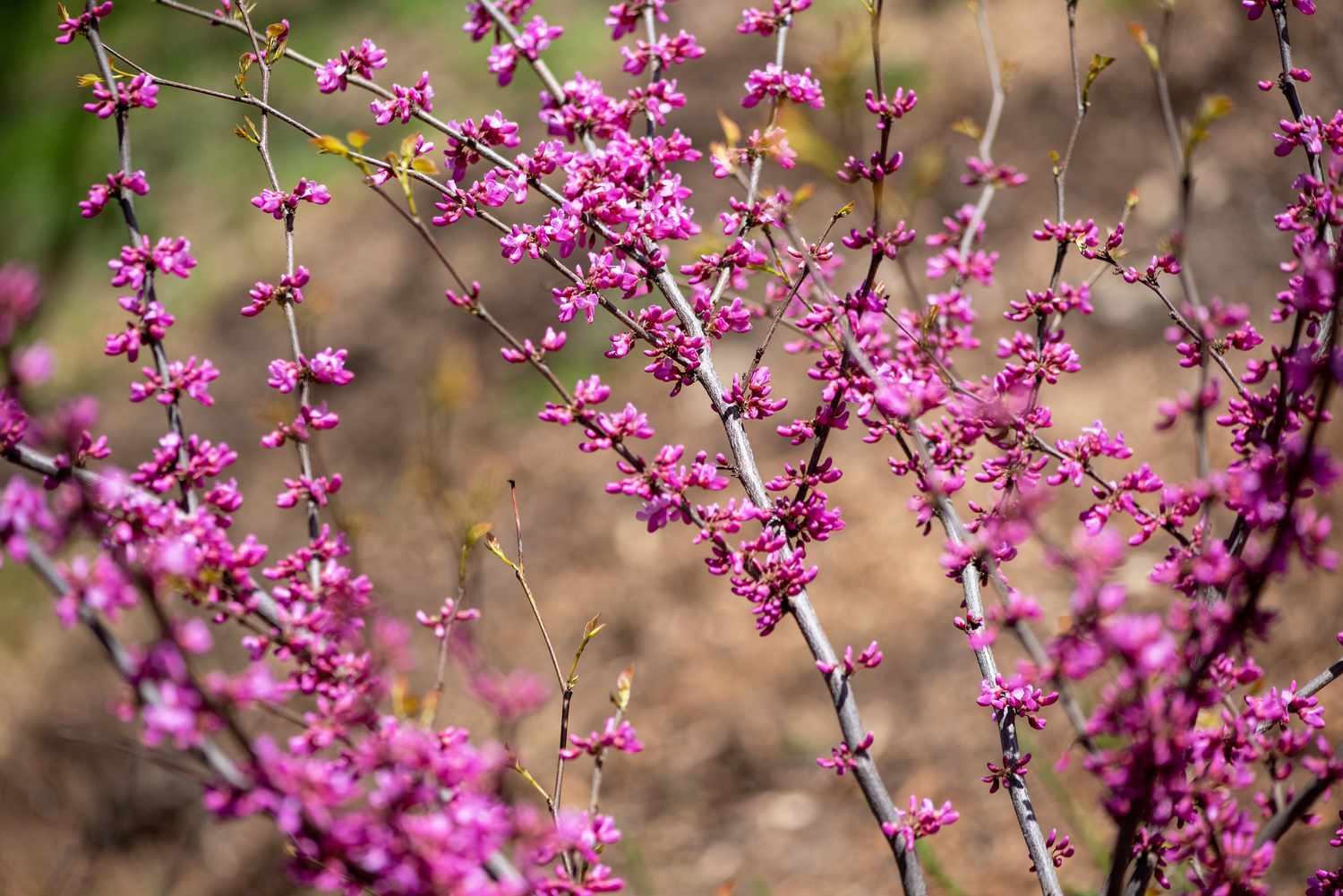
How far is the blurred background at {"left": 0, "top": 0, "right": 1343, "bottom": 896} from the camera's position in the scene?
3305 millimetres

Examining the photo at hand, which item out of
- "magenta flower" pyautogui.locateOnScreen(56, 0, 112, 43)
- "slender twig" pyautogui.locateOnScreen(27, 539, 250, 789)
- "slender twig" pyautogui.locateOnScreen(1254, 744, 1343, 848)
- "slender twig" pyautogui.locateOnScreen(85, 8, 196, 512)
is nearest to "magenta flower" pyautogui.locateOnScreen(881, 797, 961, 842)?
"slender twig" pyautogui.locateOnScreen(1254, 744, 1343, 848)

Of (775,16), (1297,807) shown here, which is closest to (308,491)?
(775,16)

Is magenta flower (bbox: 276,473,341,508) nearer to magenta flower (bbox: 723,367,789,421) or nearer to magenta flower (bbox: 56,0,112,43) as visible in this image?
magenta flower (bbox: 723,367,789,421)

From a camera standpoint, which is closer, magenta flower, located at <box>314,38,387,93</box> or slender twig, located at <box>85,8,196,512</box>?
slender twig, located at <box>85,8,196,512</box>

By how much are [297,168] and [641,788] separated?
4.94 meters

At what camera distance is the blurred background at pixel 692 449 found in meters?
3.30

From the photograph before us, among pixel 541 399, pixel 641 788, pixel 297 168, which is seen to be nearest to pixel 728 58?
pixel 541 399

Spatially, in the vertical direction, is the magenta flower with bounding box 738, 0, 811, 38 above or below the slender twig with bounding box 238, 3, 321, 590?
above

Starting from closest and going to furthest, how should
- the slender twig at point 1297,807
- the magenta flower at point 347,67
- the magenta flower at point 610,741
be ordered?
the slender twig at point 1297,807 → the magenta flower at point 610,741 → the magenta flower at point 347,67

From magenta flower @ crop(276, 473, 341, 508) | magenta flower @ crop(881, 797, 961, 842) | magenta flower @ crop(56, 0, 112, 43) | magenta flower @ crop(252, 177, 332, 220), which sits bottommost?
magenta flower @ crop(881, 797, 961, 842)

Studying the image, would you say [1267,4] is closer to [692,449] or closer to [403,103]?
[403,103]

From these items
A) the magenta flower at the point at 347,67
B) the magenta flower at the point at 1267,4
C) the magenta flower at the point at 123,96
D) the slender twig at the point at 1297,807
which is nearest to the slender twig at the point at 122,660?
the magenta flower at the point at 123,96

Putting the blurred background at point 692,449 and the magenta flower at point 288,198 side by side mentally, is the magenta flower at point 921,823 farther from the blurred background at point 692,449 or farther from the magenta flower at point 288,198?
the magenta flower at point 288,198

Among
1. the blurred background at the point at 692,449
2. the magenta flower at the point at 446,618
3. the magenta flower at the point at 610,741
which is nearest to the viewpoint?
the magenta flower at the point at 610,741
